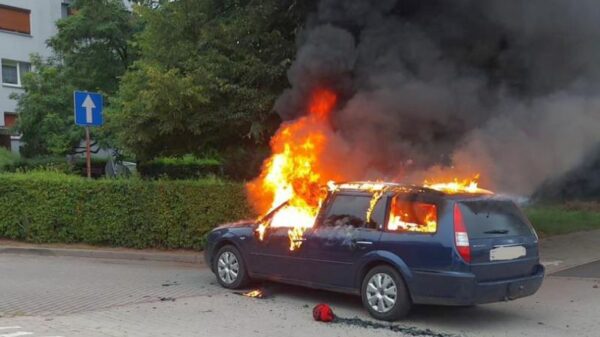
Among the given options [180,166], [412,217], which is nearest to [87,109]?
[412,217]

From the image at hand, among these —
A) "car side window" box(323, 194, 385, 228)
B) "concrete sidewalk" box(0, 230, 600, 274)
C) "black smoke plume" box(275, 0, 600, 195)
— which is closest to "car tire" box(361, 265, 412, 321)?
"car side window" box(323, 194, 385, 228)

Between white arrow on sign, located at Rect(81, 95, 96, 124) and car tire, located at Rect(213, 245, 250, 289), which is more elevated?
white arrow on sign, located at Rect(81, 95, 96, 124)

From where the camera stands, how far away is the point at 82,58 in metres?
20.9

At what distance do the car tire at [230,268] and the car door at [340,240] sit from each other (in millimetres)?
1055

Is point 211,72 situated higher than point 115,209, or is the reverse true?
point 211,72

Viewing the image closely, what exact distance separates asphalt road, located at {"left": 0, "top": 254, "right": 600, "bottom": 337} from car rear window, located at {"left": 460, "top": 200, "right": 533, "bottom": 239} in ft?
3.21

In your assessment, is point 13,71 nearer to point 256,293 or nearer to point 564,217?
point 564,217

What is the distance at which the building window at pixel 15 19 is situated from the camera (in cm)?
3091

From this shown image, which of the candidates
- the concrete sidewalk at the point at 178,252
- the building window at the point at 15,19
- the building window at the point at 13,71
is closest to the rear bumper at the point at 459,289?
the concrete sidewalk at the point at 178,252

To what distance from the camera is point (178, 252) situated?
11594 millimetres

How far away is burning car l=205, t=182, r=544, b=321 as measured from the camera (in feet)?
21.6

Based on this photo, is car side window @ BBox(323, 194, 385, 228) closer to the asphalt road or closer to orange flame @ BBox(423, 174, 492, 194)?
orange flame @ BBox(423, 174, 492, 194)

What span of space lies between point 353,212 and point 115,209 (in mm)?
6284

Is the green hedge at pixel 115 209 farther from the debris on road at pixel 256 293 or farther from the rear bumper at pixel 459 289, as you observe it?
the rear bumper at pixel 459 289
